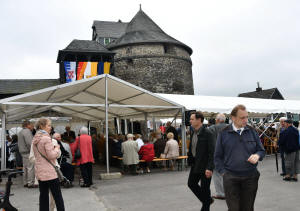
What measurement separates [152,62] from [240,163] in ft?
105

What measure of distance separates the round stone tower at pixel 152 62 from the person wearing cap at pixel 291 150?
89.8ft

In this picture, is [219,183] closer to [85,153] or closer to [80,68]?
[85,153]

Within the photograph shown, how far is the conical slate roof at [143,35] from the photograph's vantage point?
116 feet

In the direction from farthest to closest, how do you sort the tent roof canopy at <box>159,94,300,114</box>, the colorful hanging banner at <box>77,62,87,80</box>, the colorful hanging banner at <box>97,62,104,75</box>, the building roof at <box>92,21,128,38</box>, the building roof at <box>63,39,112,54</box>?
the building roof at <box>92,21,128,38</box>, the building roof at <box>63,39,112,54</box>, the colorful hanging banner at <box>97,62,104,75</box>, the colorful hanging banner at <box>77,62,87,80</box>, the tent roof canopy at <box>159,94,300,114</box>

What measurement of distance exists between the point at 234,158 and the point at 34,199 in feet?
15.3

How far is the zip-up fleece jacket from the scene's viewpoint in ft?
10.4

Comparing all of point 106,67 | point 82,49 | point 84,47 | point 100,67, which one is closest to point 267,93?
point 106,67

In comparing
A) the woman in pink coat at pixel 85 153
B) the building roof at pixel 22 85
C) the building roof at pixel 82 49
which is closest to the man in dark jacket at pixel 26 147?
the woman in pink coat at pixel 85 153

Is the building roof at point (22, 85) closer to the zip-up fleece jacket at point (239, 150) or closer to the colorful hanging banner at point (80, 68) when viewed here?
the colorful hanging banner at point (80, 68)

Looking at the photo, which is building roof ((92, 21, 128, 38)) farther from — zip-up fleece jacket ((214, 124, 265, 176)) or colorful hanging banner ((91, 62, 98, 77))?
zip-up fleece jacket ((214, 124, 265, 176))

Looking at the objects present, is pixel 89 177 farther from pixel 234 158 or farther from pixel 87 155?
pixel 234 158

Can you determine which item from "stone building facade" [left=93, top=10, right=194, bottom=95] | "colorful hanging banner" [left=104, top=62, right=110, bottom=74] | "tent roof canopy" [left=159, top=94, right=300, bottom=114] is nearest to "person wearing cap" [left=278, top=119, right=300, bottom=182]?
"tent roof canopy" [left=159, top=94, right=300, bottom=114]

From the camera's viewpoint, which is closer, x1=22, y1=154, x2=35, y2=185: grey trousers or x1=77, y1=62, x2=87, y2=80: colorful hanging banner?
x1=22, y1=154, x2=35, y2=185: grey trousers

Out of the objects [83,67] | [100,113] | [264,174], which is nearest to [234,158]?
[264,174]
